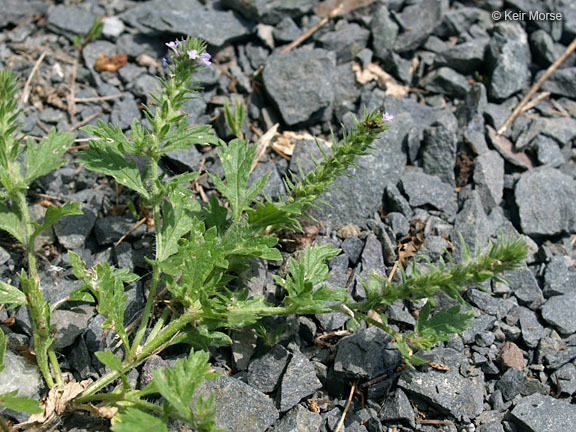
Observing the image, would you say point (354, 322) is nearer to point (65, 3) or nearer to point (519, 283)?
point (519, 283)

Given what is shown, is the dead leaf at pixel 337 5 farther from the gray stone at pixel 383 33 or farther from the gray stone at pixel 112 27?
the gray stone at pixel 112 27

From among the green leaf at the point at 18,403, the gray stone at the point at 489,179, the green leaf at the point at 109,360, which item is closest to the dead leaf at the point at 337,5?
the gray stone at the point at 489,179

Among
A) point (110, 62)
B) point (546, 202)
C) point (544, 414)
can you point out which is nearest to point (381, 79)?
point (546, 202)

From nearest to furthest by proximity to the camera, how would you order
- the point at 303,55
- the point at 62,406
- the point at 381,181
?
1. the point at 62,406
2. the point at 381,181
3. the point at 303,55

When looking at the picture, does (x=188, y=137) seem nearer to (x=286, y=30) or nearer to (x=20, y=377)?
(x=20, y=377)

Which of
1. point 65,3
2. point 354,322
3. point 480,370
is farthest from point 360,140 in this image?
point 65,3

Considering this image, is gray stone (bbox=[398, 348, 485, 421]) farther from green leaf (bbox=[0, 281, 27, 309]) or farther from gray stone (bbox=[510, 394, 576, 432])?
green leaf (bbox=[0, 281, 27, 309])

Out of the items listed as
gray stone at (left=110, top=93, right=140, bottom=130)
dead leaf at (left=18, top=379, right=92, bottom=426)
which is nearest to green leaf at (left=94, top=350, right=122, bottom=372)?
dead leaf at (left=18, top=379, right=92, bottom=426)
